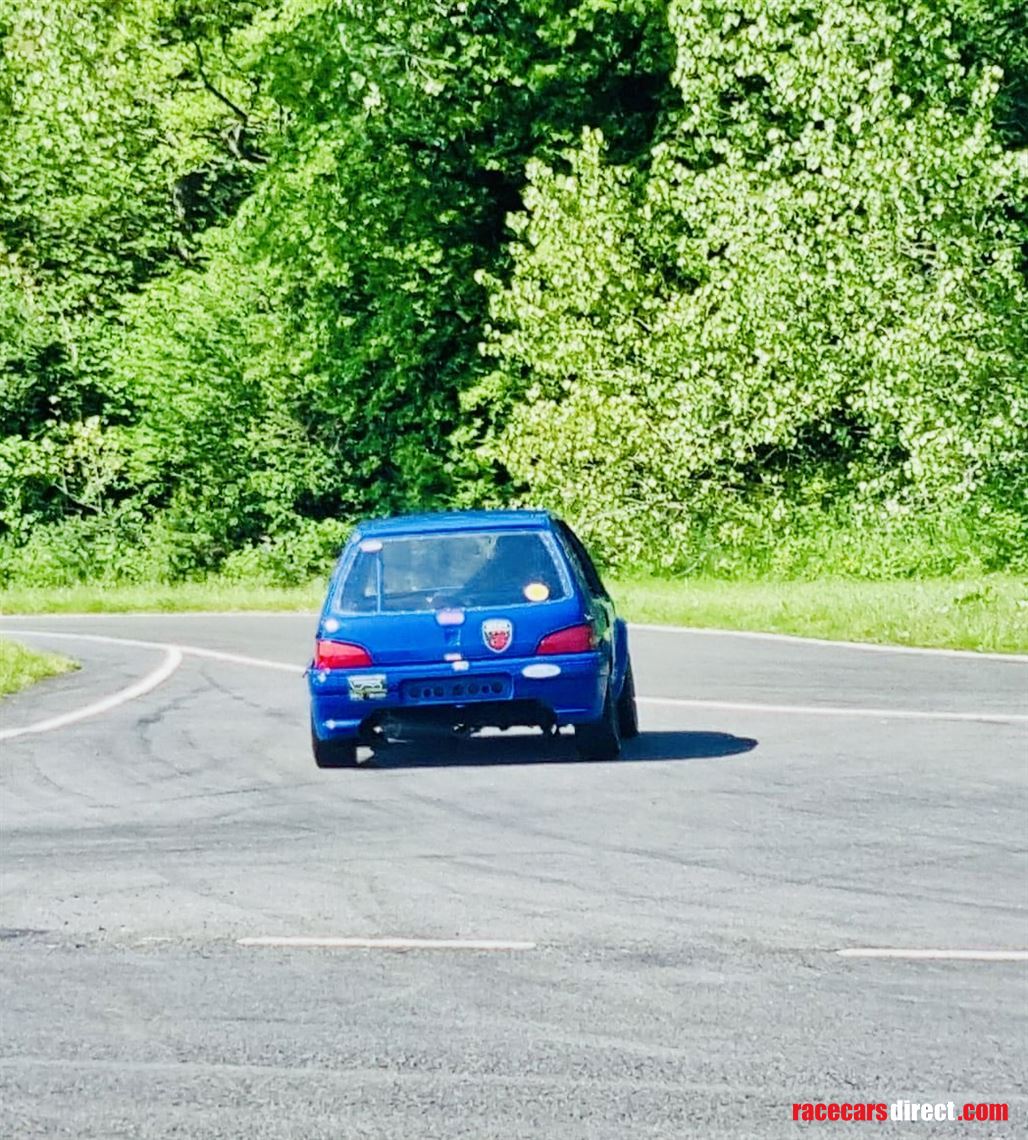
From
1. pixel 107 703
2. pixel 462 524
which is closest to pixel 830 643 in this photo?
pixel 107 703

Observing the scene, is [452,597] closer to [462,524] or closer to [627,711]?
[462,524]

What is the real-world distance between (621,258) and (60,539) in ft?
47.9

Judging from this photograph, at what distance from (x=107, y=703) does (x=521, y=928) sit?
11.6 metres

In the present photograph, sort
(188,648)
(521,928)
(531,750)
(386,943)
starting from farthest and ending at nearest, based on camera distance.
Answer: (188,648) → (531,750) → (521,928) → (386,943)

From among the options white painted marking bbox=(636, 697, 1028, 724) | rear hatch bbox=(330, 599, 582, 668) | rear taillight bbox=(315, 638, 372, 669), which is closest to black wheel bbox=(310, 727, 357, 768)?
rear taillight bbox=(315, 638, 372, 669)

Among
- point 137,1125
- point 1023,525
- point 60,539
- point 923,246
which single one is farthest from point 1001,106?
point 137,1125

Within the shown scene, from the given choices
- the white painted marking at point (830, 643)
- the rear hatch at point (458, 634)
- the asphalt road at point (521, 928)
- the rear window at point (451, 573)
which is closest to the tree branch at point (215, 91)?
the white painted marking at point (830, 643)

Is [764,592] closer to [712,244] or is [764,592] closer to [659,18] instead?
[712,244]

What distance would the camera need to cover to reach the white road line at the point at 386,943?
860 cm

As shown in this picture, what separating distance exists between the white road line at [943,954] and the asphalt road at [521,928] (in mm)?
71

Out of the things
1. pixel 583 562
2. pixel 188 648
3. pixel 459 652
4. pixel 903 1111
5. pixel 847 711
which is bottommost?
pixel 188 648

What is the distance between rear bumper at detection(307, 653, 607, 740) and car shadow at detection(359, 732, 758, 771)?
17.4 inches

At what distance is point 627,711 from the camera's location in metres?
15.8

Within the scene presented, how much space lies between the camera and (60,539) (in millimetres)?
49281
